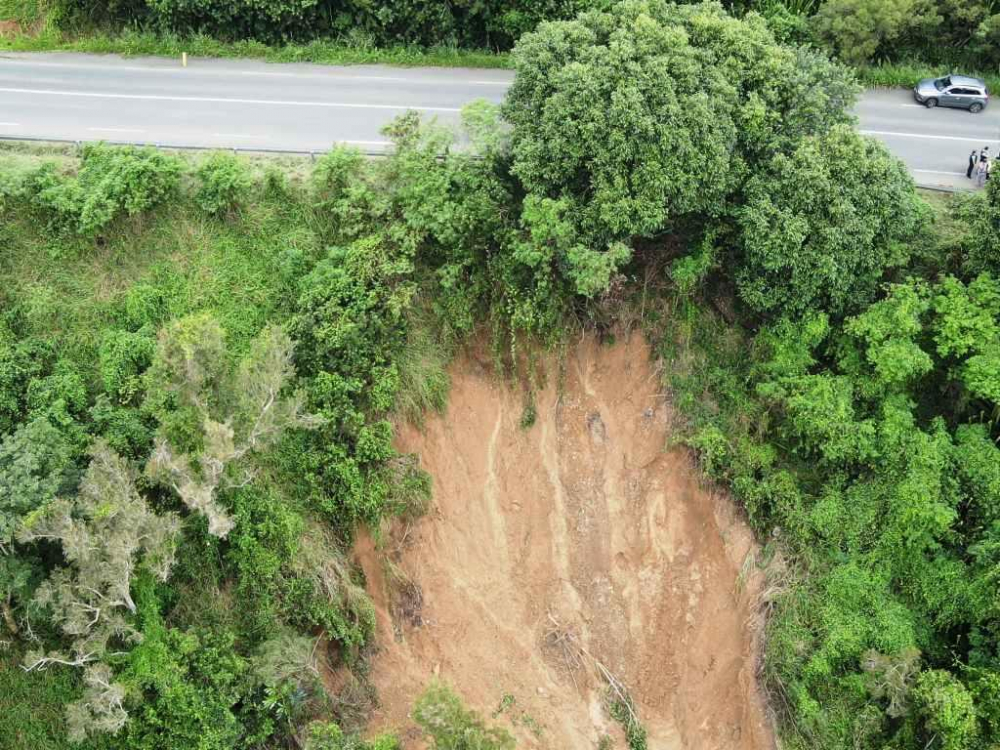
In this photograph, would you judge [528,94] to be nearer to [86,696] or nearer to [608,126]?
[608,126]

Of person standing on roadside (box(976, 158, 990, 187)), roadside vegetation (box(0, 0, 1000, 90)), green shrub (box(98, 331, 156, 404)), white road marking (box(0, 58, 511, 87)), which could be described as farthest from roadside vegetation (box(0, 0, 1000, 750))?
roadside vegetation (box(0, 0, 1000, 90))

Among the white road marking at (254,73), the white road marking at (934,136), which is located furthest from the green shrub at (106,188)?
the white road marking at (934,136)

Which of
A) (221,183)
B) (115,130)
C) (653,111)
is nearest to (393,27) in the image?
(115,130)

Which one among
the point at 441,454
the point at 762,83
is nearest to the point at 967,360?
the point at 762,83

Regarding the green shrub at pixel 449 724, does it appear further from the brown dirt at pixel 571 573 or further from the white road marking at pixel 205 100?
the white road marking at pixel 205 100

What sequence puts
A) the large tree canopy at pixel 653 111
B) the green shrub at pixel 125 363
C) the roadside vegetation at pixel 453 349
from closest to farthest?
the roadside vegetation at pixel 453 349, the large tree canopy at pixel 653 111, the green shrub at pixel 125 363

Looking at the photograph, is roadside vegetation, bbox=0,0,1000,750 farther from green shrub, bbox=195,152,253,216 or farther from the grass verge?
the grass verge
